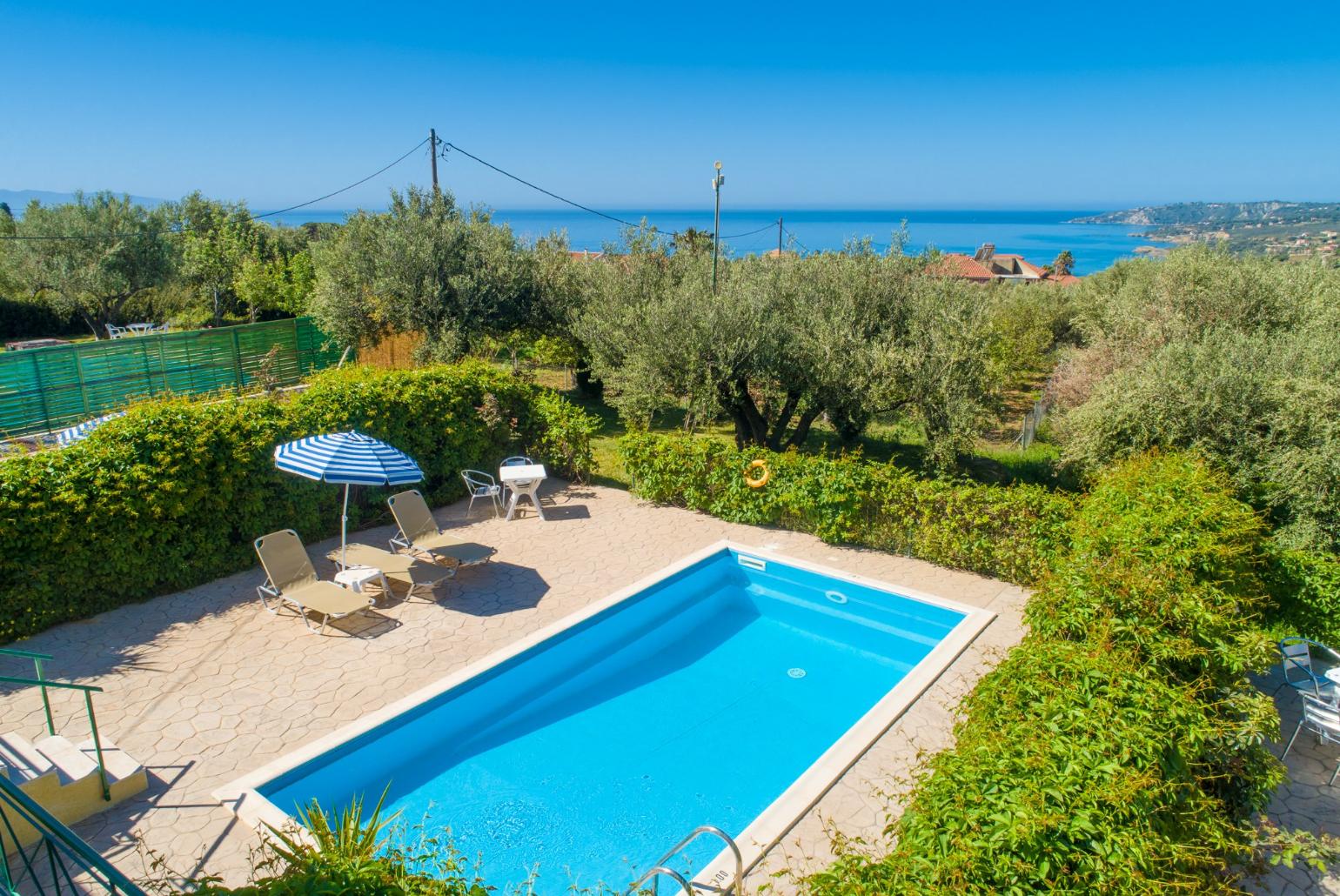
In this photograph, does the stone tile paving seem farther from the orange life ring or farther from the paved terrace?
the orange life ring

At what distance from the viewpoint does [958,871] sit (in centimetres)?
334

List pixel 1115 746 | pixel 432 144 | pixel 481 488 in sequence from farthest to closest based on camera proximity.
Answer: pixel 432 144
pixel 481 488
pixel 1115 746

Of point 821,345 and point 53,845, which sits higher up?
point 821,345

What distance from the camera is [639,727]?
8094mm

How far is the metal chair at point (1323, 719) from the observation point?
6617mm

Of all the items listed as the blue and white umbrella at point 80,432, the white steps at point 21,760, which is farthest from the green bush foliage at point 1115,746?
the blue and white umbrella at point 80,432

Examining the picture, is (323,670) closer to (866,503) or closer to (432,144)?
(866,503)

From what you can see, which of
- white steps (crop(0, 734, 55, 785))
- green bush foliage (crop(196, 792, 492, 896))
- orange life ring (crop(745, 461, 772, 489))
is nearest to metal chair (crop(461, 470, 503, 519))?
orange life ring (crop(745, 461, 772, 489))

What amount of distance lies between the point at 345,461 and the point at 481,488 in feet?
14.7

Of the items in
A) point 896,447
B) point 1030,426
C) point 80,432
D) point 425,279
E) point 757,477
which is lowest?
point 896,447

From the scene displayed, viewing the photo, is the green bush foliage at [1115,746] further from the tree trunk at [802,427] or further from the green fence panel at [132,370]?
the green fence panel at [132,370]

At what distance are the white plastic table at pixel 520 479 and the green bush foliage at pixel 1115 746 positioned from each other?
27.3ft

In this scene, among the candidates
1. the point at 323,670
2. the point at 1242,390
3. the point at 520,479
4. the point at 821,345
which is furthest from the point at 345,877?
the point at 1242,390

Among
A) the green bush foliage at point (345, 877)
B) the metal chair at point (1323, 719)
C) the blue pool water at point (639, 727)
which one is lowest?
the blue pool water at point (639, 727)
